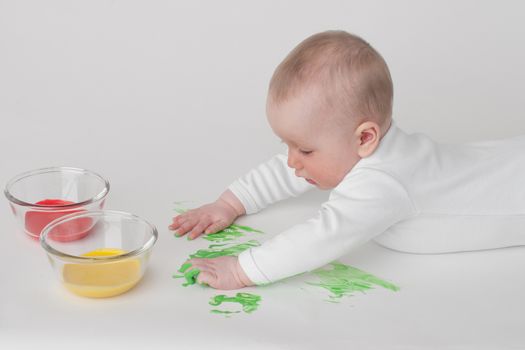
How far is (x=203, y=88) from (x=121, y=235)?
3.65ft

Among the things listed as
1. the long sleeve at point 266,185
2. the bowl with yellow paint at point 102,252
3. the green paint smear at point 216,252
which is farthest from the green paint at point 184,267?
the long sleeve at point 266,185

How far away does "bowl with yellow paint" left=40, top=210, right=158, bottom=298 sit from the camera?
201 cm

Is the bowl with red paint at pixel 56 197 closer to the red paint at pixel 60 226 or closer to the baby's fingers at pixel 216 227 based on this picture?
the red paint at pixel 60 226

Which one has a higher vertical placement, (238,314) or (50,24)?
(50,24)

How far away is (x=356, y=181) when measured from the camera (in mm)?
2189

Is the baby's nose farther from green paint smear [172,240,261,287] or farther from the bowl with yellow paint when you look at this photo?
the bowl with yellow paint

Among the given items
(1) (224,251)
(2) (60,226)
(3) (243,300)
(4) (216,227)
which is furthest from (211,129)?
(3) (243,300)

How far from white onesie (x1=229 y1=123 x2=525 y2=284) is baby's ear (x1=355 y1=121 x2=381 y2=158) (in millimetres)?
23

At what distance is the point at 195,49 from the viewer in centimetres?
339

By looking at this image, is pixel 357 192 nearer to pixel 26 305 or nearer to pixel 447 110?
pixel 26 305

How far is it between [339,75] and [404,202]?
0.36 metres

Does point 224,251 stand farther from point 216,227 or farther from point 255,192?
point 255,192

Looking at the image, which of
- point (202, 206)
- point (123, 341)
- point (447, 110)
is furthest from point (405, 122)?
point (123, 341)

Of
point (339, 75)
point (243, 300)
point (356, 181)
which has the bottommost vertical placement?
point (243, 300)
